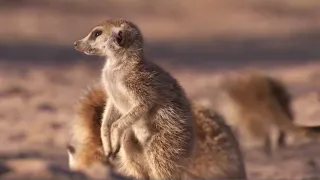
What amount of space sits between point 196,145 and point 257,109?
2892 millimetres

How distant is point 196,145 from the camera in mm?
7281

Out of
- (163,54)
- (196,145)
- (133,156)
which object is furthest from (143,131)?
(163,54)

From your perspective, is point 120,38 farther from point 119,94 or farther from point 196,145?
point 196,145

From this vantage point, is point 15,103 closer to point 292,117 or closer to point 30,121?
point 30,121

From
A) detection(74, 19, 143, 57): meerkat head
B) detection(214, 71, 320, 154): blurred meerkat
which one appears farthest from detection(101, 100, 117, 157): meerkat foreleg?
detection(214, 71, 320, 154): blurred meerkat

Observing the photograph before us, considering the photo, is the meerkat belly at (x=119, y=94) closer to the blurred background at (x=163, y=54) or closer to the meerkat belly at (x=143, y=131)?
the meerkat belly at (x=143, y=131)

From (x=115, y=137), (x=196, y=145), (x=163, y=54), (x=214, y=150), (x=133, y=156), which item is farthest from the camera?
(x=163, y=54)

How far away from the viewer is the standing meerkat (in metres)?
6.37

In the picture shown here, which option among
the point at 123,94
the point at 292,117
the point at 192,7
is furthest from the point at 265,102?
the point at 192,7

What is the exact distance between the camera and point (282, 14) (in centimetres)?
2420

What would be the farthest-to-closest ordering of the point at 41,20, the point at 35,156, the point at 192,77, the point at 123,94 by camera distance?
the point at 41,20 → the point at 192,77 → the point at 35,156 → the point at 123,94

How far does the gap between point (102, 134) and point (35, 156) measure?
2535 millimetres

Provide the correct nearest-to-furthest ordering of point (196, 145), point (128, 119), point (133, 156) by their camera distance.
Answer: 1. point (128, 119)
2. point (133, 156)
3. point (196, 145)

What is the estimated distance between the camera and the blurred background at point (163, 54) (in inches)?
403
